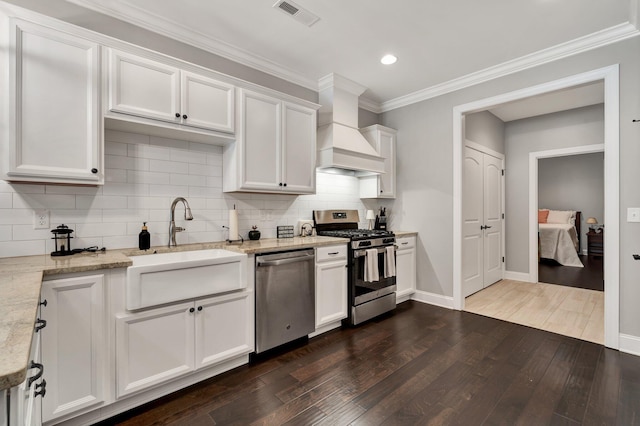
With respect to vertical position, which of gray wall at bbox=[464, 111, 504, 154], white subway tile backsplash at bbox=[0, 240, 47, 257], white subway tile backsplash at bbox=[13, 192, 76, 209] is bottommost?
white subway tile backsplash at bbox=[0, 240, 47, 257]

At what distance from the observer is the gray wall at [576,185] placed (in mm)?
7227

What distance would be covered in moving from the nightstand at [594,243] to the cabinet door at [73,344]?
927cm

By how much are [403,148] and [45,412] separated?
420cm

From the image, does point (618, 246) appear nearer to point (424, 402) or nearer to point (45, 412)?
point (424, 402)

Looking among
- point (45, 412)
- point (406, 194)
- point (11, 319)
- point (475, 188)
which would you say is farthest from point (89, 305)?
point (475, 188)


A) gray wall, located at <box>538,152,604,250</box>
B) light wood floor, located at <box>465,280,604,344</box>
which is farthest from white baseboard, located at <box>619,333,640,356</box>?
gray wall, located at <box>538,152,604,250</box>

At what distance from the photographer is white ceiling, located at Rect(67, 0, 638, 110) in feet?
7.50

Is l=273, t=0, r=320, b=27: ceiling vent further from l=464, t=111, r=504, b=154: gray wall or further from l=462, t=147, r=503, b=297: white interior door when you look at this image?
l=462, t=147, r=503, b=297: white interior door

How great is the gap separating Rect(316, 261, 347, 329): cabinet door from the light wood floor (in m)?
1.70

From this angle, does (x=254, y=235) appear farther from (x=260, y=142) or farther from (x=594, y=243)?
(x=594, y=243)

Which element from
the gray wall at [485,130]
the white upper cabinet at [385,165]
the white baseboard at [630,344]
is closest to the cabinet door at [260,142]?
the white upper cabinet at [385,165]

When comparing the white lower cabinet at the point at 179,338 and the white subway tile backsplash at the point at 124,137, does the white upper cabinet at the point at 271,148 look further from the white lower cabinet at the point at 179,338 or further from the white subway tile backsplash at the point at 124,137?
the white lower cabinet at the point at 179,338

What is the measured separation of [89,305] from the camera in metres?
Answer: 1.67

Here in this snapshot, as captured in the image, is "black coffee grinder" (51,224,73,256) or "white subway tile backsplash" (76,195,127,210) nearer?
"black coffee grinder" (51,224,73,256)
